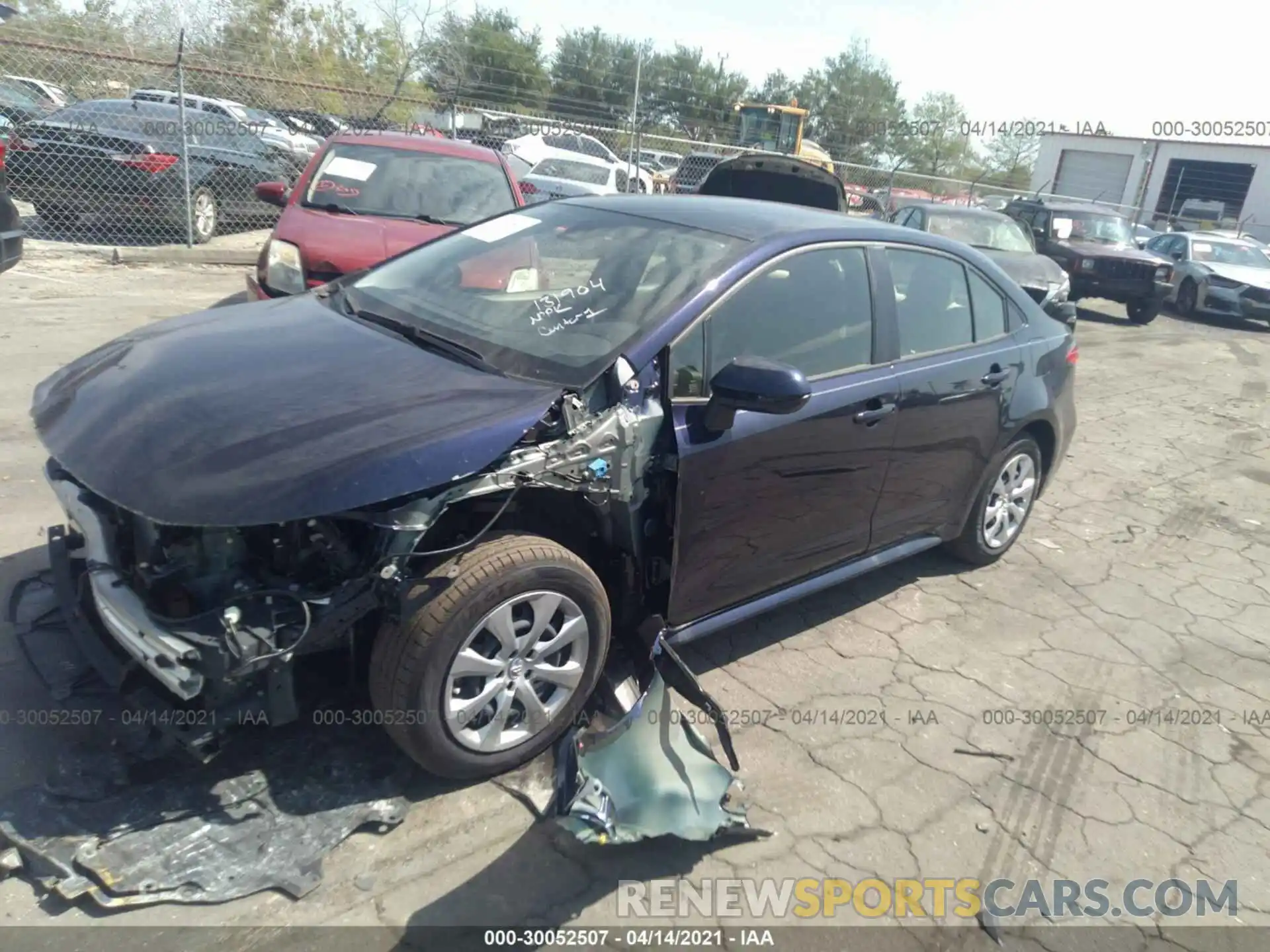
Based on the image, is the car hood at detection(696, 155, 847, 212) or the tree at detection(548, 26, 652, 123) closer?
the car hood at detection(696, 155, 847, 212)

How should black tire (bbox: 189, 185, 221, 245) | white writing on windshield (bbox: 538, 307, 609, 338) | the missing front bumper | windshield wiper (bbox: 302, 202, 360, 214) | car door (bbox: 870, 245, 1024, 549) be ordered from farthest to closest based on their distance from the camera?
1. black tire (bbox: 189, 185, 221, 245)
2. windshield wiper (bbox: 302, 202, 360, 214)
3. car door (bbox: 870, 245, 1024, 549)
4. white writing on windshield (bbox: 538, 307, 609, 338)
5. the missing front bumper

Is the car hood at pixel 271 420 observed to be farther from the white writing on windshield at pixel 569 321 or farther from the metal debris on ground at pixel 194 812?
the metal debris on ground at pixel 194 812

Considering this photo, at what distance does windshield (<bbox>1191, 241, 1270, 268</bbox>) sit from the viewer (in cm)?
1587

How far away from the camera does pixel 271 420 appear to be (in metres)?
2.62

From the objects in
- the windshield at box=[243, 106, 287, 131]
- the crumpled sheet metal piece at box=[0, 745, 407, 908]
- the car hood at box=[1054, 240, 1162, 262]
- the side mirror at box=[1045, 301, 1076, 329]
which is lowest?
the crumpled sheet metal piece at box=[0, 745, 407, 908]

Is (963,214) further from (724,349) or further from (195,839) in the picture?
(195,839)

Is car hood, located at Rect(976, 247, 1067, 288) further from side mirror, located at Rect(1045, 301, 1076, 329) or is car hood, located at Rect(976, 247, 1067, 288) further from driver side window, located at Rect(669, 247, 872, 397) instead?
driver side window, located at Rect(669, 247, 872, 397)

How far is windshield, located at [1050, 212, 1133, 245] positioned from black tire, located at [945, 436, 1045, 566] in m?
11.1

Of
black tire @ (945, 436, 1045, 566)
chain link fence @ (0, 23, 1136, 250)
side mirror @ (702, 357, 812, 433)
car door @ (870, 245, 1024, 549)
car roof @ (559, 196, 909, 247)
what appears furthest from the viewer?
chain link fence @ (0, 23, 1136, 250)

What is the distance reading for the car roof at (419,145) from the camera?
7465 millimetres

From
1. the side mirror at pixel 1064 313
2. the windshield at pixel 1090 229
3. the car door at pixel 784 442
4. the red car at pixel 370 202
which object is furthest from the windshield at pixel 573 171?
the car door at pixel 784 442

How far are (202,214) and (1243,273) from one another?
16.0 m

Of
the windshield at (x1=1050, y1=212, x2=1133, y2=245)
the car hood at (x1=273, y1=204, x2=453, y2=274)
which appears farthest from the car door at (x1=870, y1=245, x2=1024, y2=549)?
the windshield at (x1=1050, y1=212, x2=1133, y2=245)

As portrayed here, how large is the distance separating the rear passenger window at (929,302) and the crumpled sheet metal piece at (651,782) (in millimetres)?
1897
